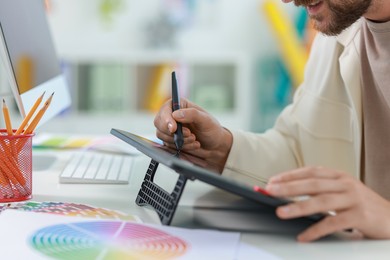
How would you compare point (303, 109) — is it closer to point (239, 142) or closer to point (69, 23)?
point (239, 142)

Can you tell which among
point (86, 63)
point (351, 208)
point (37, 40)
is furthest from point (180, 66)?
point (351, 208)

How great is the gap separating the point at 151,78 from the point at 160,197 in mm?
3331

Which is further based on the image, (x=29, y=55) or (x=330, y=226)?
(x=29, y=55)

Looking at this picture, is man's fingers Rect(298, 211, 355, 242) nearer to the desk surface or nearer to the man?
the desk surface

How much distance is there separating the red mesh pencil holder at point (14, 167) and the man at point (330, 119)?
242mm

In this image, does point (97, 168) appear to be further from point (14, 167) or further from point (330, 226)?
point (330, 226)

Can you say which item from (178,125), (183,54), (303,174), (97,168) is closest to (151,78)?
(183,54)

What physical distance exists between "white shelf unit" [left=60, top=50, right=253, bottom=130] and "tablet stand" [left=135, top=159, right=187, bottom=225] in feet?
10.2

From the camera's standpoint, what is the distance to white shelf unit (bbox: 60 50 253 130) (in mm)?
4141

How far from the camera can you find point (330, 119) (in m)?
1.41

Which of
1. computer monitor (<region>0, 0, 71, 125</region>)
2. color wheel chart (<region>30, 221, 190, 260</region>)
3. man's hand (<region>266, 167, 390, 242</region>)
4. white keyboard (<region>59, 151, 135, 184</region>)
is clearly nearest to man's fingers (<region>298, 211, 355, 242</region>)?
man's hand (<region>266, 167, 390, 242</region>)

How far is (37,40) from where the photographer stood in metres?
1.50

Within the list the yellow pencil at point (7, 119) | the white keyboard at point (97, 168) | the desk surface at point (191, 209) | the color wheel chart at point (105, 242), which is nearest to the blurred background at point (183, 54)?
the white keyboard at point (97, 168)

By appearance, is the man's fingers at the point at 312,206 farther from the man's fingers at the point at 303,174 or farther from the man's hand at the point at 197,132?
the man's hand at the point at 197,132
